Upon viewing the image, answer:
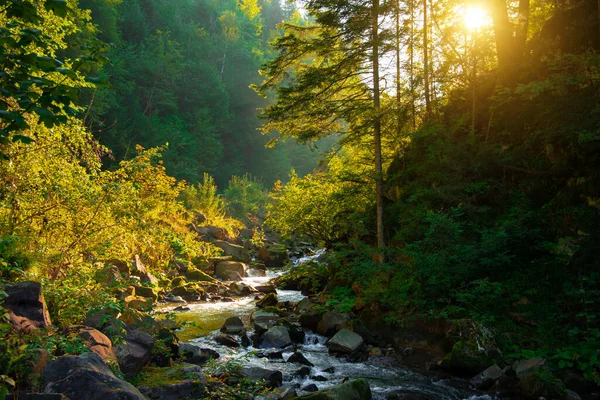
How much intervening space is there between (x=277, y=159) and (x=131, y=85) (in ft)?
69.3

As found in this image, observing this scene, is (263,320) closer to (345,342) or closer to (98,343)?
(345,342)

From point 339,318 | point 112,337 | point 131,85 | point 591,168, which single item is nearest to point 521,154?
point 591,168

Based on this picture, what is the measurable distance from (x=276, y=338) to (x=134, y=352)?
Result: 379 centimetres

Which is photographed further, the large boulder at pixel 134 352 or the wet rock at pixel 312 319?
the wet rock at pixel 312 319

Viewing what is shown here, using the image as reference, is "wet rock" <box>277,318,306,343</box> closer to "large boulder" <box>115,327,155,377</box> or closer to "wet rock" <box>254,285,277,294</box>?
"large boulder" <box>115,327,155,377</box>

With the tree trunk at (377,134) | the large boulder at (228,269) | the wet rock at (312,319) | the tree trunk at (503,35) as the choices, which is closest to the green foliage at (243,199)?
the large boulder at (228,269)

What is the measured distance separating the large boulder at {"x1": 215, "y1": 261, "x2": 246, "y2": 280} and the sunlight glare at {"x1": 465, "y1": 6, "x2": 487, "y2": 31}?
1152cm

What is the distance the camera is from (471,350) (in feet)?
23.7

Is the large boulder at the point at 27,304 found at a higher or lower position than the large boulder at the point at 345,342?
higher

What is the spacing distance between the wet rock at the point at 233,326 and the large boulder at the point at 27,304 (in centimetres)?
471

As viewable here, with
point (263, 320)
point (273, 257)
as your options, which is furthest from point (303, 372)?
point (273, 257)

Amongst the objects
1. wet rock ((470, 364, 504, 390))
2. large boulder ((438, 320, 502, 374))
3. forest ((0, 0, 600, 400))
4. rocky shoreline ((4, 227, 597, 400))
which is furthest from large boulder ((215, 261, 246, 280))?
wet rock ((470, 364, 504, 390))

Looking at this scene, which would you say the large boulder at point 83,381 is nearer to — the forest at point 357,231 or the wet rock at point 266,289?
the forest at point 357,231

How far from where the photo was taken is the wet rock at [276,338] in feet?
29.3
